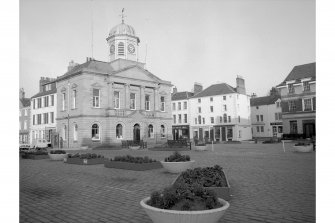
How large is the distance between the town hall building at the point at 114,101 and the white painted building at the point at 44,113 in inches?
207

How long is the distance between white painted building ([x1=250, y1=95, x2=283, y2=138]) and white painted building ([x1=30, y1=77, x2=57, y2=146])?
48213 millimetres

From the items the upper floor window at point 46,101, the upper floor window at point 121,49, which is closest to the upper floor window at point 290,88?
the upper floor window at point 121,49

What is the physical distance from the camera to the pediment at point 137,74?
152 ft

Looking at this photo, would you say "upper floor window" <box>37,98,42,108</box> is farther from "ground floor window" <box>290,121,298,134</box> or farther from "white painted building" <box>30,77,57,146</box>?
"ground floor window" <box>290,121,298,134</box>

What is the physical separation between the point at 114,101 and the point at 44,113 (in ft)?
53.7

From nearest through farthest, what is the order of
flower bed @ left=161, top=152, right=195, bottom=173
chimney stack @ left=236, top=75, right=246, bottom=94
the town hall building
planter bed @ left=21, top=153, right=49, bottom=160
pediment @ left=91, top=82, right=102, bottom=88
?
flower bed @ left=161, top=152, right=195, bottom=173 → planter bed @ left=21, top=153, right=49, bottom=160 → the town hall building → pediment @ left=91, top=82, right=102, bottom=88 → chimney stack @ left=236, top=75, right=246, bottom=94

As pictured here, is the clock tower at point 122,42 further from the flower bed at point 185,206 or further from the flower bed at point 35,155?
the flower bed at point 185,206

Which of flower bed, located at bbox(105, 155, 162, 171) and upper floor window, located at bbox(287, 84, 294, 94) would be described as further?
upper floor window, located at bbox(287, 84, 294, 94)

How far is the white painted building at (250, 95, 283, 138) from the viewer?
68250 mm

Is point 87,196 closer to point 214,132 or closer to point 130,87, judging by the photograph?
point 130,87

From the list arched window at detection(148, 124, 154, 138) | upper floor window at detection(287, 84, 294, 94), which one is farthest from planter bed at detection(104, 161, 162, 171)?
upper floor window at detection(287, 84, 294, 94)

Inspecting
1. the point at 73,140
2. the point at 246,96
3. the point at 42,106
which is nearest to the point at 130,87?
the point at 73,140

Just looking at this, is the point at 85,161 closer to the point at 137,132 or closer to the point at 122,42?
the point at 137,132
